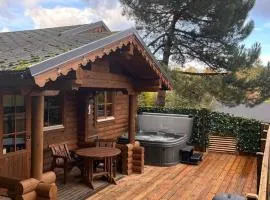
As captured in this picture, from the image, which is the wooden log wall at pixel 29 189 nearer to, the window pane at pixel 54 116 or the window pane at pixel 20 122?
the window pane at pixel 20 122

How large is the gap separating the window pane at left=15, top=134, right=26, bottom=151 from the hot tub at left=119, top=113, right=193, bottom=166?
12.6ft

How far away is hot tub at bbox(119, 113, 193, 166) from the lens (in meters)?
9.83

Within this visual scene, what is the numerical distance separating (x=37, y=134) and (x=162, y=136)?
7.02m

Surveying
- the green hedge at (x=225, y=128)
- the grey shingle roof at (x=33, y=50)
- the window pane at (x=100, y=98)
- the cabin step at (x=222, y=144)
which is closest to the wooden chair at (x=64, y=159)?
the grey shingle roof at (x=33, y=50)

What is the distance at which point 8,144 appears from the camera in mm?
6688

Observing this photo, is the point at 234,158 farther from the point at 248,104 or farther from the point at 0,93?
the point at 0,93

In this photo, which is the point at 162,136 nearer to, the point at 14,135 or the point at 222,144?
the point at 222,144

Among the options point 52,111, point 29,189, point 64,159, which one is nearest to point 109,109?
point 52,111

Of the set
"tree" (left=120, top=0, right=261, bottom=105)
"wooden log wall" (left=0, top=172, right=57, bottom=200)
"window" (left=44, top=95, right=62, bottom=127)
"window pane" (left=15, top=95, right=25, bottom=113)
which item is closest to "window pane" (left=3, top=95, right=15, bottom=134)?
"window pane" (left=15, top=95, right=25, bottom=113)

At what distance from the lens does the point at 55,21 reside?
21.2 m

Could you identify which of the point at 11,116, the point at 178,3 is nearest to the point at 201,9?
the point at 178,3

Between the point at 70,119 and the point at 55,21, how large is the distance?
1383 cm

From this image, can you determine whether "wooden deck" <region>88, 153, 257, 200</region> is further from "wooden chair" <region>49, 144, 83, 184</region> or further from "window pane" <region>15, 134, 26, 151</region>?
"window pane" <region>15, 134, 26, 151</region>

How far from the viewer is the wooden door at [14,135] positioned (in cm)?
650
